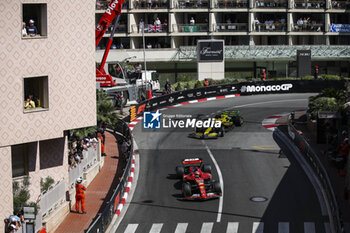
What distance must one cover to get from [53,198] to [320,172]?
12.7 m

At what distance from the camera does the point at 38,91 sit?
24.6 m

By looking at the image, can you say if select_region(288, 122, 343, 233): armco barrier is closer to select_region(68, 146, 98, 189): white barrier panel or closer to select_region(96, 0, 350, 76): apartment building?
select_region(68, 146, 98, 189): white barrier panel

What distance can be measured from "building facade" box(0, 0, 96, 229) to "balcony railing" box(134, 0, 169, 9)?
4922 cm

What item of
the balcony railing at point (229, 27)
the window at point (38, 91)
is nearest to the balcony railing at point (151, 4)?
the balcony railing at point (229, 27)

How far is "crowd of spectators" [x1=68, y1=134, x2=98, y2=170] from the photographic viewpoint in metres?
28.8

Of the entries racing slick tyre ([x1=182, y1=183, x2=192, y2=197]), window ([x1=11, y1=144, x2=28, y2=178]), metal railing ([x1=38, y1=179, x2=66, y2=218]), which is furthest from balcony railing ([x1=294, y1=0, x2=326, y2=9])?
window ([x1=11, y1=144, x2=28, y2=178])

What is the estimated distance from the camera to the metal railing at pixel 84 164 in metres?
28.2

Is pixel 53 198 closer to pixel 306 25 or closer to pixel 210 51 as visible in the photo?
pixel 210 51

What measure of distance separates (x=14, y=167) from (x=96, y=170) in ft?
27.0

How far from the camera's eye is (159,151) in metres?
36.8

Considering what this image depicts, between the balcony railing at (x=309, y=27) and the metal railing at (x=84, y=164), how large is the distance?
49.3 metres

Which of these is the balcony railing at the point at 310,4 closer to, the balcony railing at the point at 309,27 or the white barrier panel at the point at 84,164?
the balcony railing at the point at 309,27

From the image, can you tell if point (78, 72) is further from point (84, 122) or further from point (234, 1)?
point (234, 1)

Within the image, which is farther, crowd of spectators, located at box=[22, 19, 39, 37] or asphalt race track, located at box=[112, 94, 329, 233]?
asphalt race track, located at box=[112, 94, 329, 233]
